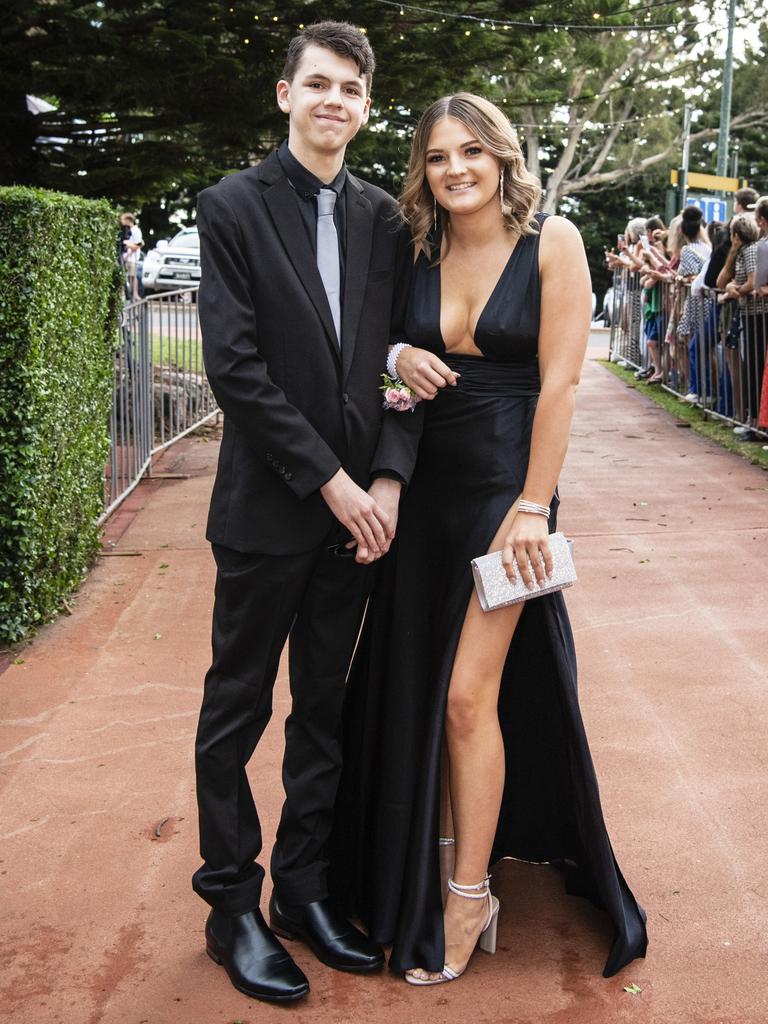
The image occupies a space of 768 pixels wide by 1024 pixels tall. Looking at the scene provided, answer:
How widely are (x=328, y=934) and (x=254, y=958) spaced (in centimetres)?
24

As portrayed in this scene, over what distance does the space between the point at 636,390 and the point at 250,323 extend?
13.7 m

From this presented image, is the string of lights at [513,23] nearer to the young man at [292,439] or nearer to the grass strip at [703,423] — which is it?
the grass strip at [703,423]

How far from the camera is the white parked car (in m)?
27.6

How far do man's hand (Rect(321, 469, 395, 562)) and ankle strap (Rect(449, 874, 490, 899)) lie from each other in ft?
2.98

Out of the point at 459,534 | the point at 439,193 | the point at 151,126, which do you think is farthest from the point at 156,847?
the point at 151,126

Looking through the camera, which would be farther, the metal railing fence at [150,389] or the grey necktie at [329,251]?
the metal railing fence at [150,389]

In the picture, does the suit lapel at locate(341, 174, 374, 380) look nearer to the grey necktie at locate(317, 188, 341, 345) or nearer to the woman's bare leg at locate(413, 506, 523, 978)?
the grey necktie at locate(317, 188, 341, 345)

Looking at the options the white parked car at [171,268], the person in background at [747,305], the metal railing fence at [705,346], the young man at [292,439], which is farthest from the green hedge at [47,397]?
the white parked car at [171,268]

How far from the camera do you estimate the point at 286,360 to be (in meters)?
3.00

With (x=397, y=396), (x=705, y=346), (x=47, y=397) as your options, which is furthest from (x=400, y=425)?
(x=705, y=346)

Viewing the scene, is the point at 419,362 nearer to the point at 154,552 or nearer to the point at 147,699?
the point at 147,699

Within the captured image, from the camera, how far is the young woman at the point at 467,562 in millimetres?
3068

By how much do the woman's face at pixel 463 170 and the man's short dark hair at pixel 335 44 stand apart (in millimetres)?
240

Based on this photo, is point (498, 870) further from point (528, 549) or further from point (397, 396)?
point (397, 396)
